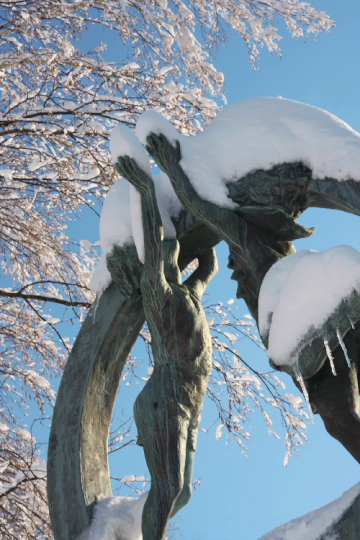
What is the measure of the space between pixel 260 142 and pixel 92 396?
1.57m

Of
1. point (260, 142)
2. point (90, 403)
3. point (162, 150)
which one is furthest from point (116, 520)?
point (260, 142)

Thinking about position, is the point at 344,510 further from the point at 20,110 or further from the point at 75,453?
the point at 20,110

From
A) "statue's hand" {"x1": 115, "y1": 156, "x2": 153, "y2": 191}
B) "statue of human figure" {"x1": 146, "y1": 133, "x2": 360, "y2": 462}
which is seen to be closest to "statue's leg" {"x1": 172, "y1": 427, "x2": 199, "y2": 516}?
"statue of human figure" {"x1": 146, "y1": 133, "x2": 360, "y2": 462}

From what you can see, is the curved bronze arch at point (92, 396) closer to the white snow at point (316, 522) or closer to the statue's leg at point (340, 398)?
the statue's leg at point (340, 398)

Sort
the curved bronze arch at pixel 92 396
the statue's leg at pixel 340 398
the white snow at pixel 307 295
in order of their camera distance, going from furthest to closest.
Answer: the curved bronze arch at pixel 92 396, the statue's leg at pixel 340 398, the white snow at pixel 307 295

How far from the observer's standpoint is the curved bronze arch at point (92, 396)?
12.0 ft

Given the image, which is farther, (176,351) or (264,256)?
(176,351)

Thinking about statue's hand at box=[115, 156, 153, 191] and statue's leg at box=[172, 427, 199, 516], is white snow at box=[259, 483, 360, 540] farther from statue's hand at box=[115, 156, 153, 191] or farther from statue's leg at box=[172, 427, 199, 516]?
statue's hand at box=[115, 156, 153, 191]

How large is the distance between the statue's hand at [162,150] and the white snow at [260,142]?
32 millimetres

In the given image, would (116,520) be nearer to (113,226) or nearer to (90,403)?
(90,403)

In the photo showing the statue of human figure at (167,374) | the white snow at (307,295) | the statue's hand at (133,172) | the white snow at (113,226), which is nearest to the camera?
the white snow at (307,295)

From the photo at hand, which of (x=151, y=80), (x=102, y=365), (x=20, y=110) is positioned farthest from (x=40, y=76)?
(x=102, y=365)

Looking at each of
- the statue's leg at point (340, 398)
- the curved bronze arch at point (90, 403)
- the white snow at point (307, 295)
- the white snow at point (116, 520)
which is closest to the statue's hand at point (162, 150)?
the curved bronze arch at point (90, 403)

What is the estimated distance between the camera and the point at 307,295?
9.53 ft
